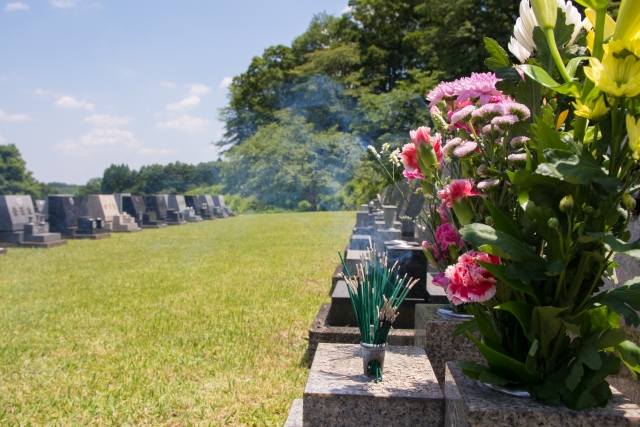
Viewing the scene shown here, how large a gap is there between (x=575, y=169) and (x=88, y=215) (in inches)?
595

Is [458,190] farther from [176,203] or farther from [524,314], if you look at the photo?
[176,203]

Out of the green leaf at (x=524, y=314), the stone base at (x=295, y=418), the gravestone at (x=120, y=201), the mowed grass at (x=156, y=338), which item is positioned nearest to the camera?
the green leaf at (x=524, y=314)

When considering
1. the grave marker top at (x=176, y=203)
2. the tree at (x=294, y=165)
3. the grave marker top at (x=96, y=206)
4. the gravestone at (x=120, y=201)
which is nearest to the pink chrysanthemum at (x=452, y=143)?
the grave marker top at (x=96, y=206)

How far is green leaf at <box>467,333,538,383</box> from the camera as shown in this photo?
1.35 m

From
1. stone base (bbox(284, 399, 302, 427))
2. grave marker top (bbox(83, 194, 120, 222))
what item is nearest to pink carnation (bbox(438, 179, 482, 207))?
stone base (bbox(284, 399, 302, 427))

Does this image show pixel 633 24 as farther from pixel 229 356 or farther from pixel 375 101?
pixel 375 101

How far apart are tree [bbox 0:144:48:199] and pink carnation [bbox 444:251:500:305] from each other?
53.8 metres

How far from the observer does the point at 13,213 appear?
36.4 feet

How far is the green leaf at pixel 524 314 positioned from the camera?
1306 millimetres

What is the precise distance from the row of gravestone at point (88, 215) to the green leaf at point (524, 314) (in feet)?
36.9

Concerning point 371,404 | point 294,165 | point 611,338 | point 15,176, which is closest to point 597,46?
point 611,338

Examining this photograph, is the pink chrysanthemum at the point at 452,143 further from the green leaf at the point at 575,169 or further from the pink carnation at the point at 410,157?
the green leaf at the point at 575,169

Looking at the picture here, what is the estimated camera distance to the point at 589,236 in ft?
3.81

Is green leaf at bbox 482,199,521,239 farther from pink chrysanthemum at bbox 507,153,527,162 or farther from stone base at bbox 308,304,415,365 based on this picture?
stone base at bbox 308,304,415,365
